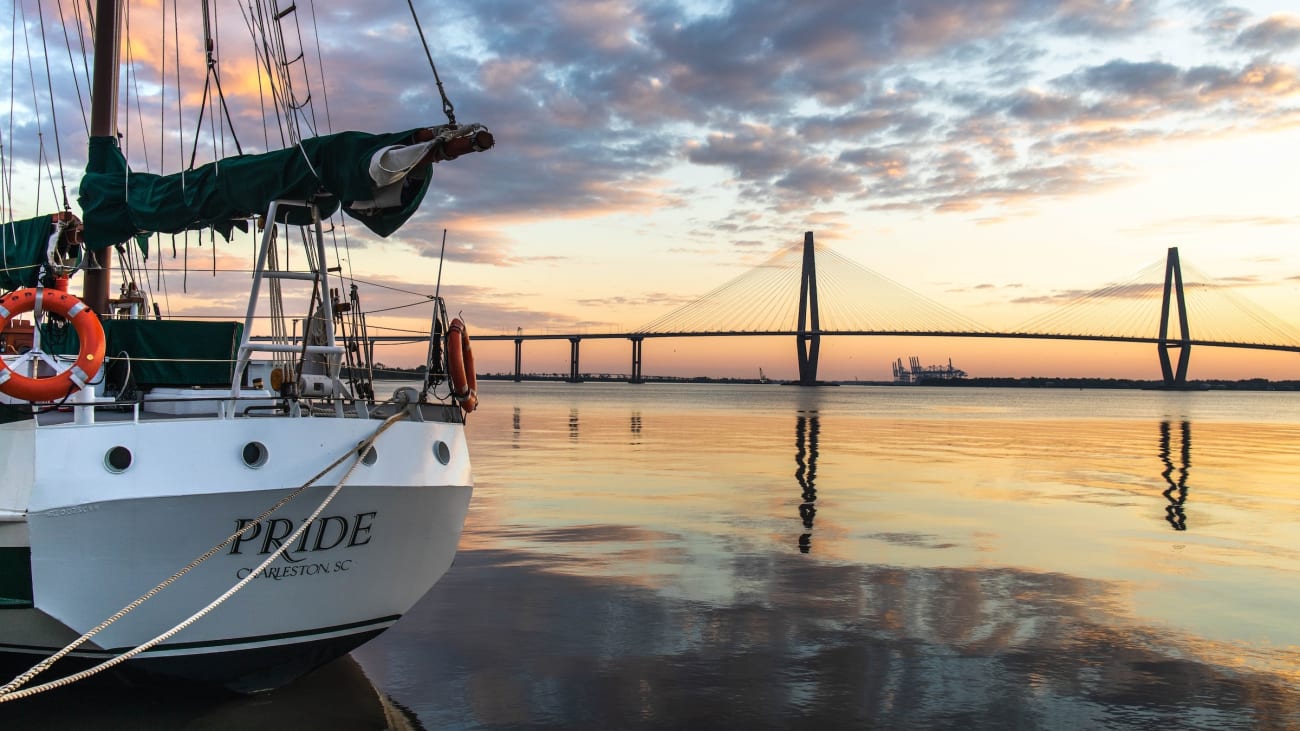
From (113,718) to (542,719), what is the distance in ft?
9.77

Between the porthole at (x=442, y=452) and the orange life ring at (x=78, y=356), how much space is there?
2.52 metres

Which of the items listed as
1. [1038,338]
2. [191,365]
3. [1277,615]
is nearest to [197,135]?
[191,365]

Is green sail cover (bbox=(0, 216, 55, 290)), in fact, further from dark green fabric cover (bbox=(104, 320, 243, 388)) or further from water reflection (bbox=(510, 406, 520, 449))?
water reflection (bbox=(510, 406, 520, 449))

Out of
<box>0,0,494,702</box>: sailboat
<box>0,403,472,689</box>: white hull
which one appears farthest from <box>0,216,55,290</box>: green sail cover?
<box>0,403,472,689</box>: white hull

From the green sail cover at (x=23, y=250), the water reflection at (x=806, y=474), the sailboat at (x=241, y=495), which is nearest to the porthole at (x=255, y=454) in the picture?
the sailboat at (x=241, y=495)

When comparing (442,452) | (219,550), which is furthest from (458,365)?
(219,550)

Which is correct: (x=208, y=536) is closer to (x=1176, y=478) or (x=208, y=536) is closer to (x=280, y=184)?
(x=280, y=184)

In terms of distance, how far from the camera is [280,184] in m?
7.66

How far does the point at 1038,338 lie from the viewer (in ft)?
327

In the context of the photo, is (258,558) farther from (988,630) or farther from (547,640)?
(988,630)

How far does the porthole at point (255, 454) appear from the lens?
248 inches

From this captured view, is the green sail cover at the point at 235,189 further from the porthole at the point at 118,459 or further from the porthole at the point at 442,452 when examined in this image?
the porthole at the point at 118,459

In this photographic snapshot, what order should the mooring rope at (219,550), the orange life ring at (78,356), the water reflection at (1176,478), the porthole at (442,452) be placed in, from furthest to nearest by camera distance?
the water reflection at (1176,478) < the porthole at (442,452) < the orange life ring at (78,356) < the mooring rope at (219,550)

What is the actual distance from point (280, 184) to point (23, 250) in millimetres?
4129
